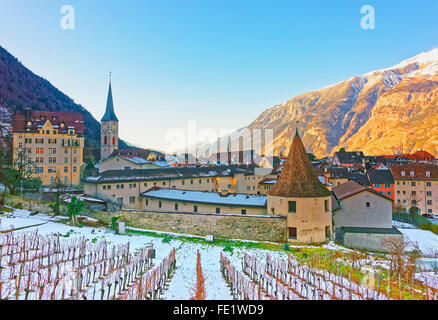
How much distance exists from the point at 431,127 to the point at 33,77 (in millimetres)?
206616

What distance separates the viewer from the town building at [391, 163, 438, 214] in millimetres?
56000

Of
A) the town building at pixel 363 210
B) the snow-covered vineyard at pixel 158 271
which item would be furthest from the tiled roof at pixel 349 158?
the snow-covered vineyard at pixel 158 271

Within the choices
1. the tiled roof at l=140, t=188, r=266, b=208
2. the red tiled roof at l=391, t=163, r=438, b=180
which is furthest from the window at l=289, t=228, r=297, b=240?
the red tiled roof at l=391, t=163, r=438, b=180

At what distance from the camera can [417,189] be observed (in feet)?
187

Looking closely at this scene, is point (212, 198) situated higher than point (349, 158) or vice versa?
point (349, 158)

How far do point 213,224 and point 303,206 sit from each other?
8238 mm

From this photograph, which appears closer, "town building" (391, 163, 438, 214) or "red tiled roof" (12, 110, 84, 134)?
"red tiled roof" (12, 110, 84, 134)

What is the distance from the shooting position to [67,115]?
5606 cm

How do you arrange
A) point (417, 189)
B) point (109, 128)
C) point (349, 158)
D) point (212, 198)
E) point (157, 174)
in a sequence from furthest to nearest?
point (349, 158), point (109, 128), point (417, 189), point (157, 174), point (212, 198)

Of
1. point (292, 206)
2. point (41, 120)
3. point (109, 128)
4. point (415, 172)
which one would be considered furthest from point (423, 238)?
point (109, 128)

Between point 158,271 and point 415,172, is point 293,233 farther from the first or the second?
point 415,172

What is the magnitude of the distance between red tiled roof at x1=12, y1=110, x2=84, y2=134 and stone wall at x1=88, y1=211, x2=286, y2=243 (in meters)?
34.9

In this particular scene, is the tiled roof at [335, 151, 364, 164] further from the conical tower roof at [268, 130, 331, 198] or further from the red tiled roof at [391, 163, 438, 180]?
the conical tower roof at [268, 130, 331, 198]
